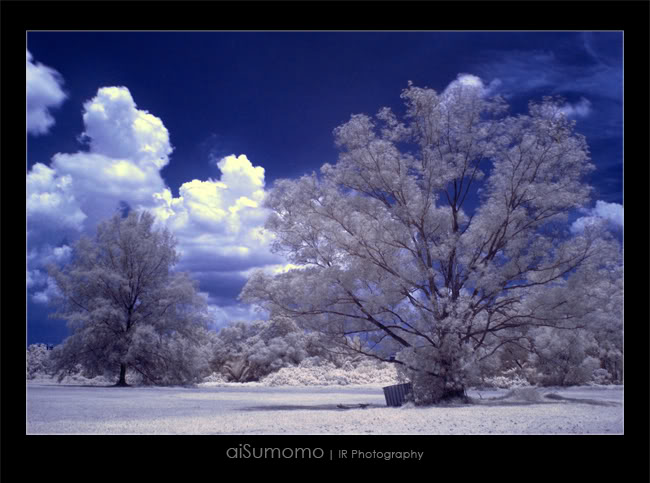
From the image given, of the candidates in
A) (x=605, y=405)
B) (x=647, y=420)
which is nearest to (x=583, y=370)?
(x=605, y=405)

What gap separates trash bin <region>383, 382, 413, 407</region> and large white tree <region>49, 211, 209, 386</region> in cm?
1121

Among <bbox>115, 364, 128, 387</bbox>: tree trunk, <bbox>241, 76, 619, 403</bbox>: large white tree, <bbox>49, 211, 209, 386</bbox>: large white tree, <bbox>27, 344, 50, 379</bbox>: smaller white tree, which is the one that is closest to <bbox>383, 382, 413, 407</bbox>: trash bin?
<bbox>241, 76, 619, 403</bbox>: large white tree

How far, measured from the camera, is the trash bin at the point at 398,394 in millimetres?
13766

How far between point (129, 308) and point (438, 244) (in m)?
15.0

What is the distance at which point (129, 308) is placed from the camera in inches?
904

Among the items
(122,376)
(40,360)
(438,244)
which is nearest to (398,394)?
(438,244)

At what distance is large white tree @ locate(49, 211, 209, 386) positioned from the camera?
21.6 metres

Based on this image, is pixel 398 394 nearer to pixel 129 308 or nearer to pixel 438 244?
pixel 438 244

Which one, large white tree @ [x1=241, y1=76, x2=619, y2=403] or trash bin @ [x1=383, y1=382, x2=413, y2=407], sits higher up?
large white tree @ [x1=241, y1=76, x2=619, y2=403]

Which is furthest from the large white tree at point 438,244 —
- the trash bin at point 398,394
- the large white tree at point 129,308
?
the large white tree at point 129,308

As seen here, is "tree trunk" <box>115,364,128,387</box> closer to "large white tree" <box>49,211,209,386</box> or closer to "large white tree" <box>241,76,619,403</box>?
"large white tree" <box>49,211,209,386</box>

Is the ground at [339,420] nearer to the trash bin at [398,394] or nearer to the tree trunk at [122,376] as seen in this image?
the trash bin at [398,394]

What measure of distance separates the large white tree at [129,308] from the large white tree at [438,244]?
998cm
